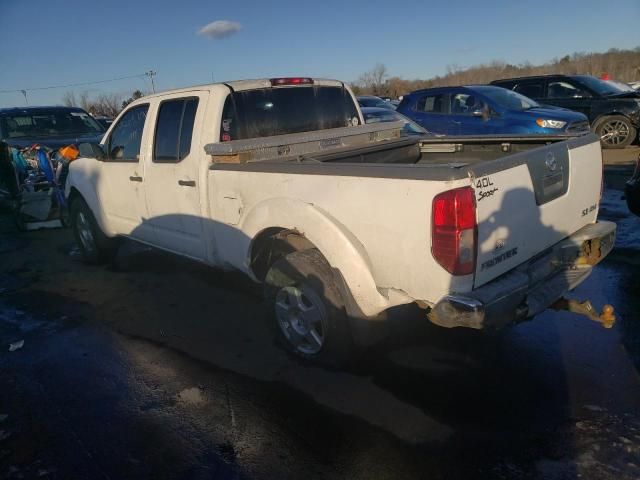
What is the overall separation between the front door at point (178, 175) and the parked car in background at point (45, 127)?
17.2 ft

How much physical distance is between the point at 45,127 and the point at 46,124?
0.08m

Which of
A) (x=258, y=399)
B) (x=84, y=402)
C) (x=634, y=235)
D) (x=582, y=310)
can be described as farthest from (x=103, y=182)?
(x=634, y=235)

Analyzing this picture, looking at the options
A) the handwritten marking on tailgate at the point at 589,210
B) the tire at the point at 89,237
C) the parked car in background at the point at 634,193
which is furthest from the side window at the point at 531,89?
the tire at the point at 89,237

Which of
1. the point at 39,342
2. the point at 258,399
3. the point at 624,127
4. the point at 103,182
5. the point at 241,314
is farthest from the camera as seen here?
the point at 624,127

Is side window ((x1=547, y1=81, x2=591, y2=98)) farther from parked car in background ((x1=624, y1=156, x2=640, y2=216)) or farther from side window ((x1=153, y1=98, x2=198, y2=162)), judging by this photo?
side window ((x1=153, y1=98, x2=198, y2=162))

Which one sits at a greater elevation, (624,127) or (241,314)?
(624,127)

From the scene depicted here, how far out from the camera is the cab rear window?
404 cm

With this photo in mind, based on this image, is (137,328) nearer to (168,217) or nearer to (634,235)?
(168,217)

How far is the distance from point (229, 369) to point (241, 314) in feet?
3.17

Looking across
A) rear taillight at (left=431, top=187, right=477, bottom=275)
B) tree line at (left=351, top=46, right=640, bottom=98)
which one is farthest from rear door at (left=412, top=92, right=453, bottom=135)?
tree line at (left=351, top=46, right=640, bottom=98)

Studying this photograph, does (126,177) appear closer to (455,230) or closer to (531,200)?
(455,230)

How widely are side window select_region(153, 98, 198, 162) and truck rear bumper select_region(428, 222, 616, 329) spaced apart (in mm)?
2647

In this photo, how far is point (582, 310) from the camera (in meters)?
2.94

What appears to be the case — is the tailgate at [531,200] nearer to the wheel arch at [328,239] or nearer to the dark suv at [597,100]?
the wheel arch at [328,239]
